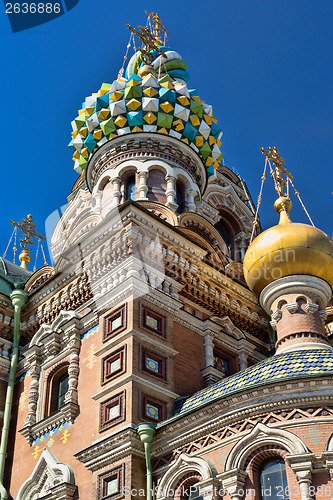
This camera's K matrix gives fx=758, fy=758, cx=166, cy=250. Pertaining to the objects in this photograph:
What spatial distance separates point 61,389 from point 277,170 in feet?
14.1

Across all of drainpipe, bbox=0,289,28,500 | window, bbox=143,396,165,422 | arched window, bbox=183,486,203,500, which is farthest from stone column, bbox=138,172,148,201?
arched window, bbox=183,486,203,500

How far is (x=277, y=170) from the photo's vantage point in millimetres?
10797

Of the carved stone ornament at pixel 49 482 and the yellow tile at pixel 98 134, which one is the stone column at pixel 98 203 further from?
the carved stone ornament at pixel 49 482

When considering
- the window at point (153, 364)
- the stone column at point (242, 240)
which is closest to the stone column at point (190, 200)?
the stone column at point (242, 240)

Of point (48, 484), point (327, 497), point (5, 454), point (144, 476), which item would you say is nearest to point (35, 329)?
point (5, 454)

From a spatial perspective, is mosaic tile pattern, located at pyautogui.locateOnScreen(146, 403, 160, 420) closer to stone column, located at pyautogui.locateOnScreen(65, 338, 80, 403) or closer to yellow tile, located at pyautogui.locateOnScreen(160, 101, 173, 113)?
stone column, located at pyautogui.locateOnScreen(65, 338, 80, 403)

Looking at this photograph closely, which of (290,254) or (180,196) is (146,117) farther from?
(290,254)

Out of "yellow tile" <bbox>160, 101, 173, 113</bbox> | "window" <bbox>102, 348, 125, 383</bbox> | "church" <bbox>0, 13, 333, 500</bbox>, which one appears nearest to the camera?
"church" <bbox>0, 13, 333, 500</bbox>

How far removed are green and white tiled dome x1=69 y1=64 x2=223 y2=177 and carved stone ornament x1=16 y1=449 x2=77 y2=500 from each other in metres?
5.93

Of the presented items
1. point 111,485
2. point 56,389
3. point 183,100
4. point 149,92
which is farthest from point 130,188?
point 111,485

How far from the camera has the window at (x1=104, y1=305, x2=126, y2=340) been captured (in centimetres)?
862

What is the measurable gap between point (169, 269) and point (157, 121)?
156 inches

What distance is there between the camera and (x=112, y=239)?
30.4ft

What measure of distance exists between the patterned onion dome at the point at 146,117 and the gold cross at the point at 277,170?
6.97 feet
